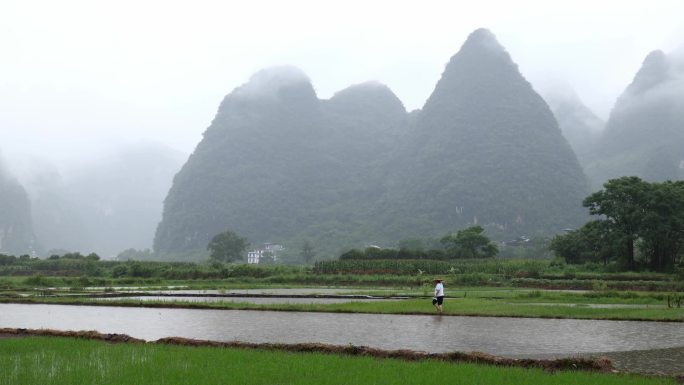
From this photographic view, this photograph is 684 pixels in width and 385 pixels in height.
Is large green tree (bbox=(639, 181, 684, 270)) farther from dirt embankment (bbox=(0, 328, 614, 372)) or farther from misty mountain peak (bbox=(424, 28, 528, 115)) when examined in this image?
misty mountain peak (bbox=(424, 28, 528, 115))

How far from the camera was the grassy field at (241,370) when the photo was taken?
26.7 feet

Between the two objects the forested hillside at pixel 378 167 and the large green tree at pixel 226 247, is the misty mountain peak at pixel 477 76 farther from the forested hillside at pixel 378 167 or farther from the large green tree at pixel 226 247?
the large green tree at pixel 226 247

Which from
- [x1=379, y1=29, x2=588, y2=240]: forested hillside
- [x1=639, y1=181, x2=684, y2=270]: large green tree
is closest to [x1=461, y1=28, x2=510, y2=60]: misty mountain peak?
[x1=379, y1=29, x2=588, y2=240]: forested hillside

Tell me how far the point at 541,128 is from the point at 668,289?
123 m

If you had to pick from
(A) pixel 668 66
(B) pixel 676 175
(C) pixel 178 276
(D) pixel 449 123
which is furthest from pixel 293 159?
(C) pixel 178 276

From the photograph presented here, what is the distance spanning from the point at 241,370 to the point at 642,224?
3917cm

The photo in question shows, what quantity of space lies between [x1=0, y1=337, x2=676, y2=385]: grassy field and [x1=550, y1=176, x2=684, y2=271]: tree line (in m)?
34.8

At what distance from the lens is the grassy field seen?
8133mm

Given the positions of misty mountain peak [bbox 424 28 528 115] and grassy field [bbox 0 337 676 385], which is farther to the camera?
misty mountain peak [bbox 424 28 528 115]

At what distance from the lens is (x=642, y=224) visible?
133ft

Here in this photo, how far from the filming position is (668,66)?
167250 millimetres

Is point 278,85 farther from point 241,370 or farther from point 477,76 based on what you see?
point 241,370

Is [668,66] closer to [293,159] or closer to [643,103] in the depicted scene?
[643,103]

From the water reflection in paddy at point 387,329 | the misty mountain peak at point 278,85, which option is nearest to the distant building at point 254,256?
the misty mountain peak at point 278,85
